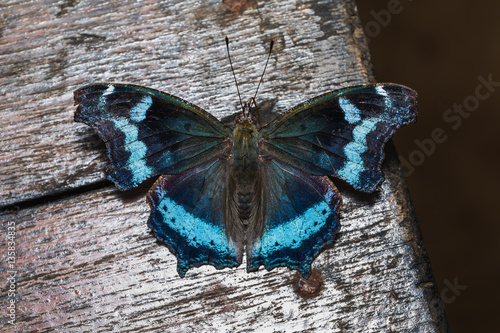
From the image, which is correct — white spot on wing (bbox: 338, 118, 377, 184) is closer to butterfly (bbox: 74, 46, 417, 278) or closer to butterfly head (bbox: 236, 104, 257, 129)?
butterfly (bbox: 74, 46, 417, 278)

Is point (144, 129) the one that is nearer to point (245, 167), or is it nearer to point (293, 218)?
point (245, 167)

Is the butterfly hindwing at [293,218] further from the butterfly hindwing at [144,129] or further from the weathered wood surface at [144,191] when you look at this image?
the butterfly hindwing at [144,129]

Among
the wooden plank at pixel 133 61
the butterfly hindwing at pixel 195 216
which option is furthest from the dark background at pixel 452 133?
the butterfly hindwing at pixel 195 216

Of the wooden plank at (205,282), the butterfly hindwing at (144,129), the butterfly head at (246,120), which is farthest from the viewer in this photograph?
the butterfly head at (246,120)

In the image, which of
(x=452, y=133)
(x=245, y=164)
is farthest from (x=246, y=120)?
(x=452, y=133)

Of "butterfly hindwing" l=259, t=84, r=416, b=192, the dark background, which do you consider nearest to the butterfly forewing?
"butterfly hindwing" l=259, t=84, r=416, b=192

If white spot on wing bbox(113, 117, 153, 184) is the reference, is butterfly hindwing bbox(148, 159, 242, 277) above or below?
below
